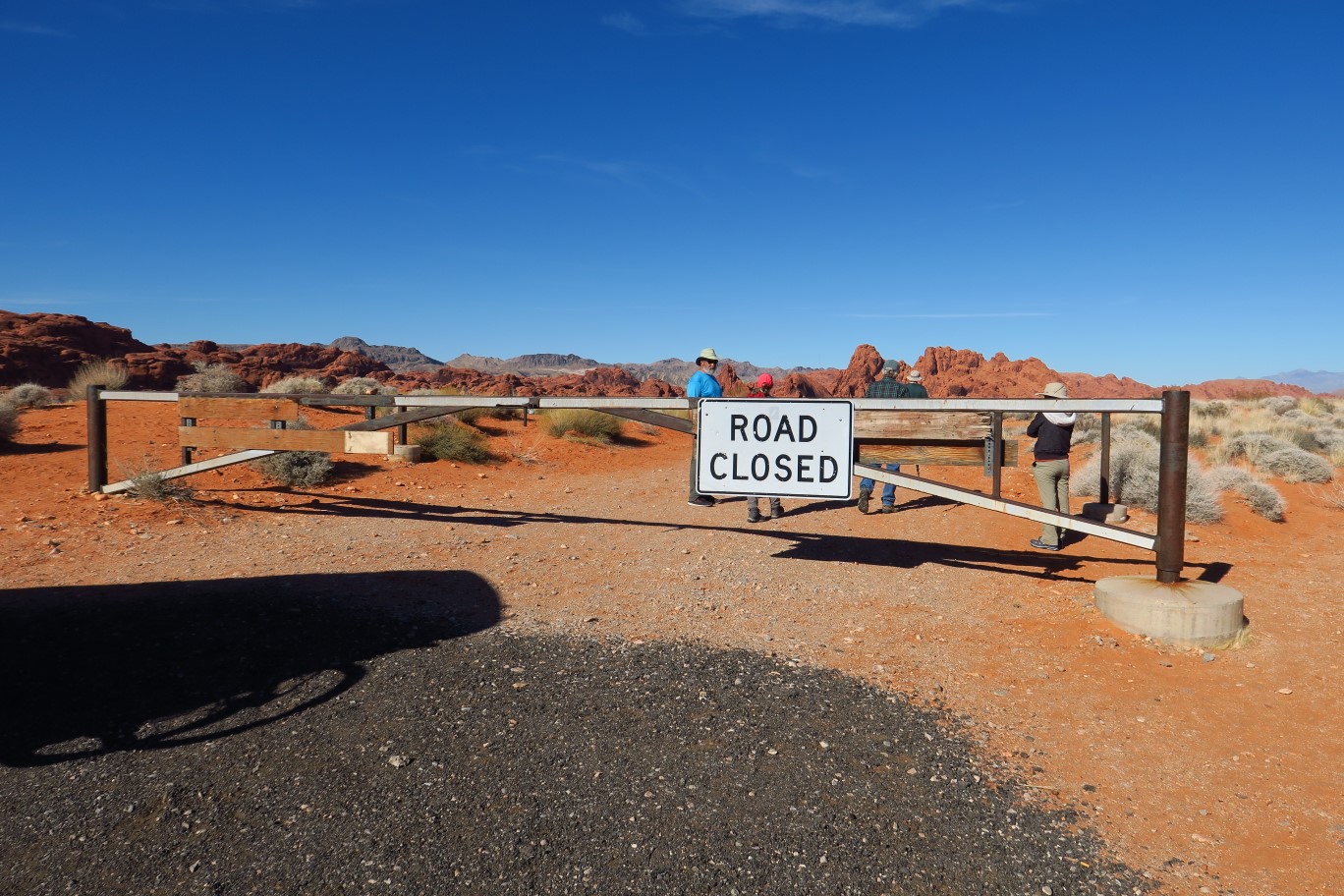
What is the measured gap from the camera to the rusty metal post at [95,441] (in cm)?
920

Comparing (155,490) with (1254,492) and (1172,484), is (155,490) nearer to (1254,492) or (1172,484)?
(1172,484)

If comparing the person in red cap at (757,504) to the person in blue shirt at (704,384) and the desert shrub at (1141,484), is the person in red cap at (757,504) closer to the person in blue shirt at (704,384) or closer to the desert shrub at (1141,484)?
the person in blue shirt at (704,384)

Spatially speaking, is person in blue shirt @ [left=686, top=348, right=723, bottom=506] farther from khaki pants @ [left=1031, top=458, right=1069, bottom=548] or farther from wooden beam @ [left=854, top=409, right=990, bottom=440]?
khaki pants @ [left=1031, top=458, right=1069, bottom=548]

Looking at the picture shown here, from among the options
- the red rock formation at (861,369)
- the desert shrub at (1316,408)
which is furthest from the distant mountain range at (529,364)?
the desert shrub at (1316,408)

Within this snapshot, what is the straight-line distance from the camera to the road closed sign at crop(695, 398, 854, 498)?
6.41 meters

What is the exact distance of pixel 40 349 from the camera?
50344 millimetres

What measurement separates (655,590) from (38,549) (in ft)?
17.6

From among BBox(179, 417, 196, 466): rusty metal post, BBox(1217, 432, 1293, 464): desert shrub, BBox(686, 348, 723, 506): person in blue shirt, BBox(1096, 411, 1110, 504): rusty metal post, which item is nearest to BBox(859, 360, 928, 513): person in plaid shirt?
BBox(686, 348, 723, 506): person in blue shirt

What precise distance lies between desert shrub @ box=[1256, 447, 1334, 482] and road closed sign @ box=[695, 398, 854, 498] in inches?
482

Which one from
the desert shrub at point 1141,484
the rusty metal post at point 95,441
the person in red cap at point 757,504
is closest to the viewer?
the rusty metal post at point 95,441

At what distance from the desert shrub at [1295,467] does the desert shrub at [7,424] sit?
20.4 m

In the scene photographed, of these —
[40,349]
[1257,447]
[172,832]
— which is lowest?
[172,832]

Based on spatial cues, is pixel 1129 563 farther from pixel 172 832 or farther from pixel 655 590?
pixel 172 832

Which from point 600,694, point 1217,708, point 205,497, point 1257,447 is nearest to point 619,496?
point 205,497
